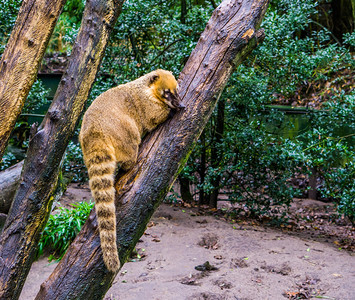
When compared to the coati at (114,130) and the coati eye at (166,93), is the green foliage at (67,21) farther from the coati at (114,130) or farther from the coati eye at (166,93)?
the coati eye at (166,93)

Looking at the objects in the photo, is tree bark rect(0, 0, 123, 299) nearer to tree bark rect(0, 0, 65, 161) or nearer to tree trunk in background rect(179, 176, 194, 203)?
tree bark rect(0, 0, 65, 161)

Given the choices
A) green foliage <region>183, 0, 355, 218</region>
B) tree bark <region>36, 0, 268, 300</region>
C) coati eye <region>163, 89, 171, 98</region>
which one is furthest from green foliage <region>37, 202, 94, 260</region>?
coati eye <region>163, 89, 171, 98</region>

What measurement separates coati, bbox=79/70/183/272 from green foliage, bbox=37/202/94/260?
284 cm

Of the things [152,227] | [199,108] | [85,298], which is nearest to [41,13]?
[199,108]

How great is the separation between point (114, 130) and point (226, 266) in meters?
2.73

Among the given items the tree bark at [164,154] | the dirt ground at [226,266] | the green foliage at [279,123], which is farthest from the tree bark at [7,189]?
the tree bark at [164,154]

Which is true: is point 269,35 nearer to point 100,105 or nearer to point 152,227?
point 152,227

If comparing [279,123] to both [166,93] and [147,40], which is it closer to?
[147,40]

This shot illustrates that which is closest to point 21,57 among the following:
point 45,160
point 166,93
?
point 45,160

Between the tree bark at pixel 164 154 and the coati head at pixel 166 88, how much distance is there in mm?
62

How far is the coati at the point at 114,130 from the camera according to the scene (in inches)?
90.7

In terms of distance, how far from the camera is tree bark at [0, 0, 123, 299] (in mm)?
2574

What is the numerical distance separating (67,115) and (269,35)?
4088mm

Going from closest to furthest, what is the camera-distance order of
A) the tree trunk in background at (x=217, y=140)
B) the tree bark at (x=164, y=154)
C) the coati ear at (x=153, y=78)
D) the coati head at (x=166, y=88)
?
the tree bark at (x=164, y=154) → the coati head at (x=166, y=88) → the coati ear at (x=153, y=78) → the tree trunk in background at (x=217, y=140)
